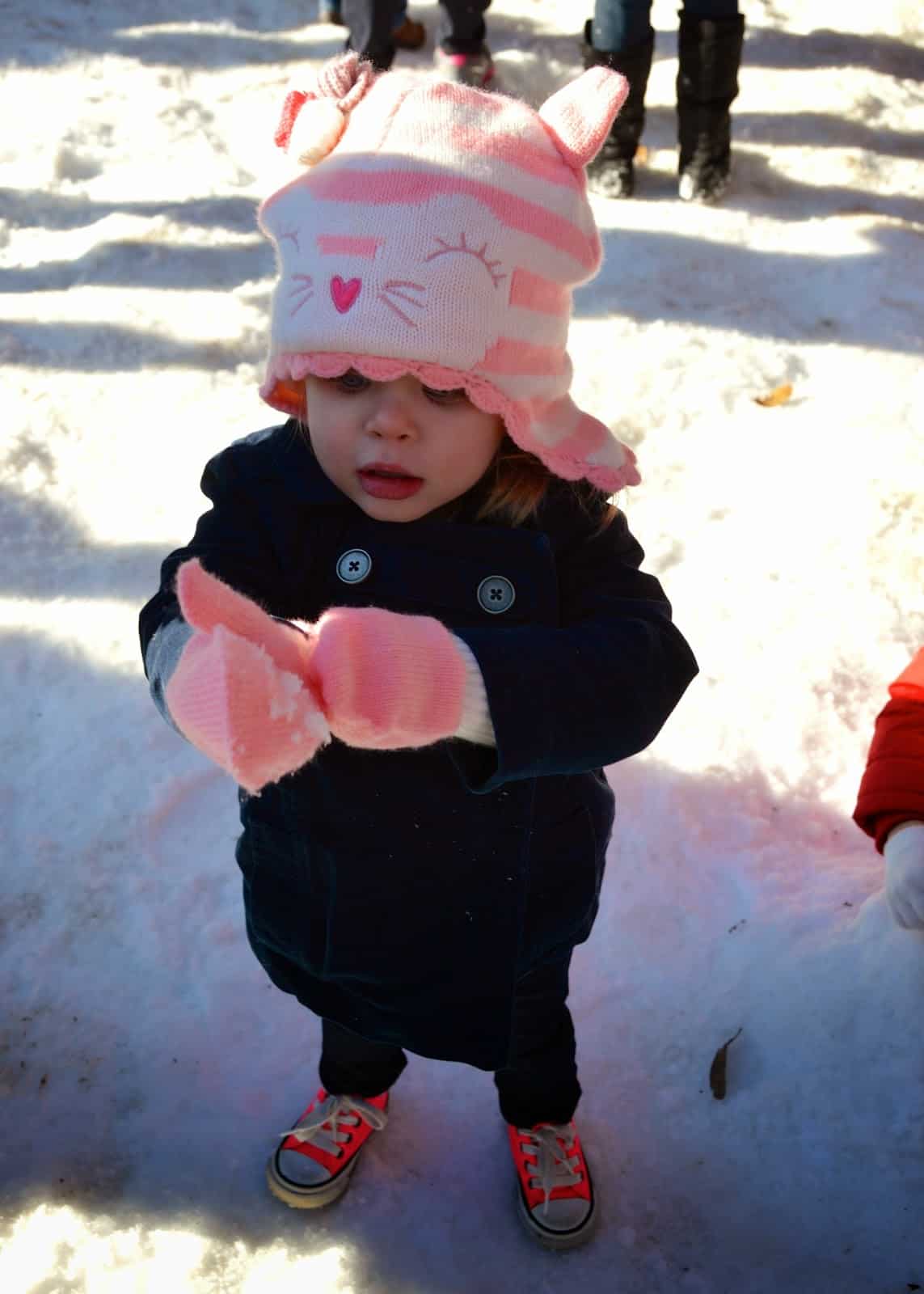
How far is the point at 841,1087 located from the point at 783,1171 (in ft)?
0.45

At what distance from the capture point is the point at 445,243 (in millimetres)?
1148

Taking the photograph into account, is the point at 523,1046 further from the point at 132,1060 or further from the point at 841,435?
the point at 841,435

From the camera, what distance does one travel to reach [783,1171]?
5.21ft

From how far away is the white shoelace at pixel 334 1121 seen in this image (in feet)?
5.29

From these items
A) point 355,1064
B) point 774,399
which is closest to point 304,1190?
point 355,1064

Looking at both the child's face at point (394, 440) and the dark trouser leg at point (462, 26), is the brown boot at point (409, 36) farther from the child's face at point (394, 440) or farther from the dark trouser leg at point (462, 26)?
the child's face at point (394, 440)

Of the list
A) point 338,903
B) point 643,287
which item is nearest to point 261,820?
point 338,903

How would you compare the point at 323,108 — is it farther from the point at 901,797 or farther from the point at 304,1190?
the point at 304,1190

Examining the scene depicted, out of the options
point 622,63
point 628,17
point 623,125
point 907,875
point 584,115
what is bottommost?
point 907,875

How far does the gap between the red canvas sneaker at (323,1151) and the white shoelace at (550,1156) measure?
0.22 metres

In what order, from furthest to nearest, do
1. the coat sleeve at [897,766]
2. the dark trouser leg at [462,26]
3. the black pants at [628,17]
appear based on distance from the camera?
the dark trouser leg at [462,26]
the black pants at [628,17]
the coat sleeve at [897,766]

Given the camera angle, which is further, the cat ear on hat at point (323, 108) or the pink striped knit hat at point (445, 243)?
the cat ear on hat at point (323, 108)

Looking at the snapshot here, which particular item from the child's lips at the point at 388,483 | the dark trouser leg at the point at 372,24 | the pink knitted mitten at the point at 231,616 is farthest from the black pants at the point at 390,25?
the pink knitted mitten at the point at 231,616

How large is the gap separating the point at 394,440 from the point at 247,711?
15.6 inches
